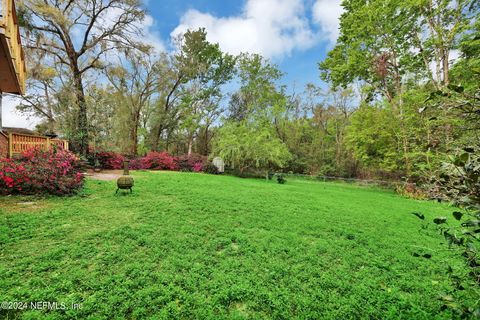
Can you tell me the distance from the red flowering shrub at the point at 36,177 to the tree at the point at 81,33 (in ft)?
19.1

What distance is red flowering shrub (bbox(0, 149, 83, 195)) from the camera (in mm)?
5020

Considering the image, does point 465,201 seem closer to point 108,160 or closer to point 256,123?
point 108,160

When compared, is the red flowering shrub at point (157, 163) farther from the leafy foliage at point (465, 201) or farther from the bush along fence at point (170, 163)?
the leafy foliage at point (465, 201)

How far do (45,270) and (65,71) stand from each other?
15.3 m

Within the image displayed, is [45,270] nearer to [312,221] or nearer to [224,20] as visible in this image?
[312,221]

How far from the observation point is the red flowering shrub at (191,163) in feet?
50.6

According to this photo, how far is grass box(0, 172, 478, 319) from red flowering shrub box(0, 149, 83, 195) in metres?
0.48

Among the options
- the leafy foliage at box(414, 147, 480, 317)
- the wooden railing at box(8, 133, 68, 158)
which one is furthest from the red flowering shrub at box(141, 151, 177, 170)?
the leafy foliage at box(414, 147, 480, 317)

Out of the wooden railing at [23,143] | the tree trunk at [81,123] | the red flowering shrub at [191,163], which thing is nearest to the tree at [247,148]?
the red flowering shrub at [191,163]

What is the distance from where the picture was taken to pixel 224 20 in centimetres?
1174

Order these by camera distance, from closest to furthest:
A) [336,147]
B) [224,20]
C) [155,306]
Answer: [155,306] → [224,20] → [336,147]

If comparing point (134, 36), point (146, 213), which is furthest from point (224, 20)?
point (146, 213)

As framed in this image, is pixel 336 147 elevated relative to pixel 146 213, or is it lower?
elevated

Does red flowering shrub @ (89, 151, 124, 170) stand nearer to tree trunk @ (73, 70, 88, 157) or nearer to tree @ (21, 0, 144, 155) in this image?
tree trunk @ (73, 70, 88, 157)
